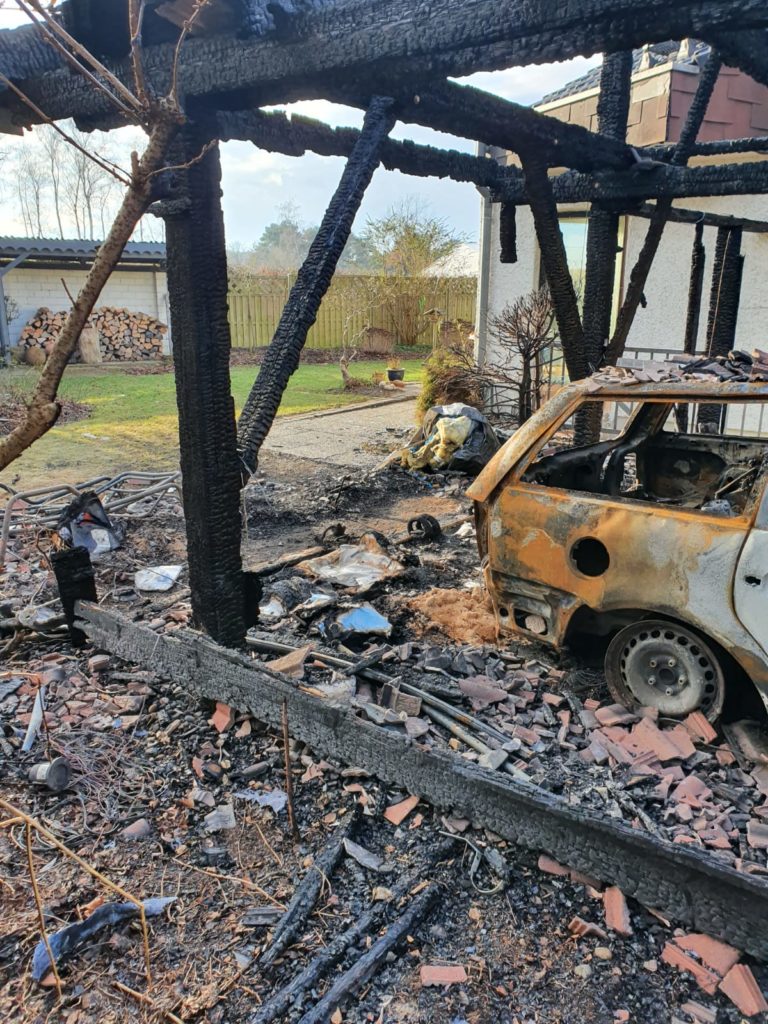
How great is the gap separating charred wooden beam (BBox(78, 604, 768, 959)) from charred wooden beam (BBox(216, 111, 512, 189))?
266 cm

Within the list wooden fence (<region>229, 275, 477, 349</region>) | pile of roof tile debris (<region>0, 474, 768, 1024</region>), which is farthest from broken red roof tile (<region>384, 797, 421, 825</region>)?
wooden fence (<region>229, 275, 477, 349</region>)

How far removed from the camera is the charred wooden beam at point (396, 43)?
2256 mm

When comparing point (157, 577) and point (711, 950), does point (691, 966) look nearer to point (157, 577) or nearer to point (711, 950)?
point (711, 950)

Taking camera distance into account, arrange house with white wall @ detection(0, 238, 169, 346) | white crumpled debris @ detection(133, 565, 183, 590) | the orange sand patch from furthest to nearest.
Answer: house with white wall @ detection(0, 238, 169, 346) < white crumpled debris @ detection(133, 565, 183, 590) < the orange sand patch

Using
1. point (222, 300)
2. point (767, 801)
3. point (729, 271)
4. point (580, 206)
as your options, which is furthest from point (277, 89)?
point (580, 206)

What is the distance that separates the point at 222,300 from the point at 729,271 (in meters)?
6.29

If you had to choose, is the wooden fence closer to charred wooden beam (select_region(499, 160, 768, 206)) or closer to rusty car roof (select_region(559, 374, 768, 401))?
charred wooden beam (select_region(499, 160, 768, 206))

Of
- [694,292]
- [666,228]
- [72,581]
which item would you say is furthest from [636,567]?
[666,228]

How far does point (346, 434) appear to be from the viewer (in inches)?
507

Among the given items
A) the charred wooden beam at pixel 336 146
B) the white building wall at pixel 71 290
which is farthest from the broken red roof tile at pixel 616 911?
the white building wall at pixel 71 290

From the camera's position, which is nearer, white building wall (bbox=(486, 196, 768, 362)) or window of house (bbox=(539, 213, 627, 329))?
white building wall (bbox=(486, 196, 768, 362))

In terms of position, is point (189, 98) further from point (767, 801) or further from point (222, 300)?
point (767, 801)

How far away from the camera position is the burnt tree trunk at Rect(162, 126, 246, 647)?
3264 mm

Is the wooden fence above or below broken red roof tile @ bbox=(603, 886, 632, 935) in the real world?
above
